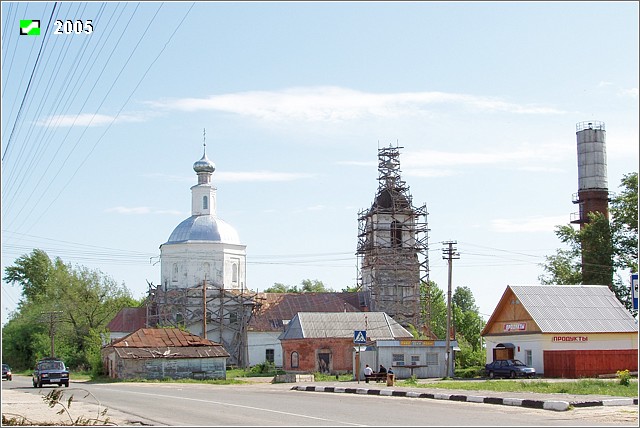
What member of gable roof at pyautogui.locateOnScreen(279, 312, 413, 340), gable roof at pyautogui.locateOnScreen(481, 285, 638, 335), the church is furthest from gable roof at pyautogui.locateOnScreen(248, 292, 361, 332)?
gable roof at pyautogui.locateOnScreen(481, 285, 638, 335)

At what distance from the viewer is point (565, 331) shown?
1843 inches

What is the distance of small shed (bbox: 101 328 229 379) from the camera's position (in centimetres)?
5256

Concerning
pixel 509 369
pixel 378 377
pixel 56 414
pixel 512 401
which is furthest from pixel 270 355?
pixel 56 414

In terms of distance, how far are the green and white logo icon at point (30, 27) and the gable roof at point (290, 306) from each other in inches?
2273

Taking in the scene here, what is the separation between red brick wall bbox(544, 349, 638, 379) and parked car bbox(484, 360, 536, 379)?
1135mm

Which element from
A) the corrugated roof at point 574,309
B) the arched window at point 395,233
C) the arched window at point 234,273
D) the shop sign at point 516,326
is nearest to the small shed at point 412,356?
the shop sign at point 516,326

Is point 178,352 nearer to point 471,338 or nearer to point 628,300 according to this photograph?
point 628,300

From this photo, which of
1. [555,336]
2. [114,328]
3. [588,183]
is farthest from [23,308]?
[555,336]

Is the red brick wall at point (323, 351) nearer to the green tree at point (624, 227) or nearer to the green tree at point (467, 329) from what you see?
the green tree at point (467, 329)

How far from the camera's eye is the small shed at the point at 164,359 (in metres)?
52.6

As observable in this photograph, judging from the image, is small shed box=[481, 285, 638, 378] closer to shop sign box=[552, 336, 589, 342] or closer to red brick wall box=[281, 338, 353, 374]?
shop sign box=[552, 336, 589, 342]

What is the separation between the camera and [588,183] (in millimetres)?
69750

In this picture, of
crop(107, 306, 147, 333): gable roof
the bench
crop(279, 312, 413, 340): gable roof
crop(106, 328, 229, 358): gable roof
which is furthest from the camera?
crop(107, 306, 147, 333): gable roof

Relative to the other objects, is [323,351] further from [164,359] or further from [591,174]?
[591,174]
